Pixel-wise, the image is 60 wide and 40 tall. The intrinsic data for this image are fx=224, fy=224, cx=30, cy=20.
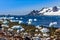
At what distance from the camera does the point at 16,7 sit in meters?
4.52

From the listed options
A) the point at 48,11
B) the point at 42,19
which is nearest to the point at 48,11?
the point at 48,11

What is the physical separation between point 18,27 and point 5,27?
268 millimetres

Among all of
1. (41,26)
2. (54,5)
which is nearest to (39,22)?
(41,26)

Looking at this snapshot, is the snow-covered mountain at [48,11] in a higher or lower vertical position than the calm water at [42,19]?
higher

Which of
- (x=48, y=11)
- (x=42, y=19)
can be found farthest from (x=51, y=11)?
(x=42, y=19)

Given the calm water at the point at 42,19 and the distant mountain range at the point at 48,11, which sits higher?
the distant mountain range at the point at 48,11

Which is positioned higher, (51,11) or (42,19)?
(51,11)

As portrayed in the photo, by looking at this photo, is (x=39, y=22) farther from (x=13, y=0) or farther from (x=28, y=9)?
(x=13, y=0)

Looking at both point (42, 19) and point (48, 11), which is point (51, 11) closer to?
point (48, 11)

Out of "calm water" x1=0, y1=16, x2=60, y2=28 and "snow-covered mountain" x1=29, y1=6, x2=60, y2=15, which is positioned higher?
"snow-covered mountain" x1=29, y1=6, x2=60, y2=15

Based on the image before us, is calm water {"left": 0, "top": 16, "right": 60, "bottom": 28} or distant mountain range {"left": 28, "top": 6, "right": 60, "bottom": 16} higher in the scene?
distant mountain range {"left": 28, "top": 6, "right": 60, "bottom": 16}

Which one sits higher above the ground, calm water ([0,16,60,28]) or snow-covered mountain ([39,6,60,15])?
snow-covered mountain ([39,6,60,15])

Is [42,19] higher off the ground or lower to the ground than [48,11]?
lower

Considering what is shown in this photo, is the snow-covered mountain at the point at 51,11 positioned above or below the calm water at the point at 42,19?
above
